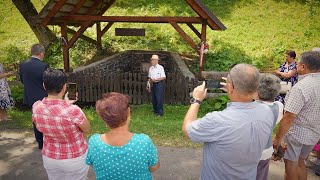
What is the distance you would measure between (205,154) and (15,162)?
380 centimetres

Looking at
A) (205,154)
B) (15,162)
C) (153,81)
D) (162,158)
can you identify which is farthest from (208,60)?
(205,154)

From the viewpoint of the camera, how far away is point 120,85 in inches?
389

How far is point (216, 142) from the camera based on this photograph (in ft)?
8.25

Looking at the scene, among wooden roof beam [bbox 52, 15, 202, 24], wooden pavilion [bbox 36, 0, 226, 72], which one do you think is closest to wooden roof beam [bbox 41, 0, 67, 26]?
wooden pavilion [bbox 36, 0, 226, 72]

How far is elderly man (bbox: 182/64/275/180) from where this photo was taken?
8.08ft

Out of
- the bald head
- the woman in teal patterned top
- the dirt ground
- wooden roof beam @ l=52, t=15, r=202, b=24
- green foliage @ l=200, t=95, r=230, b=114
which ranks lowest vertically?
the dirt ground

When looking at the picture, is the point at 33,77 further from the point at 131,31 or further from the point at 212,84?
the point at 131,31

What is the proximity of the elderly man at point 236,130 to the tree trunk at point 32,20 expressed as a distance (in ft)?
31.2

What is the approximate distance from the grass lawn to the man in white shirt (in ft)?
0.93

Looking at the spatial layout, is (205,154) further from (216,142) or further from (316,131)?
(316,131)

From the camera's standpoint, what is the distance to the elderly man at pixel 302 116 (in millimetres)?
3549

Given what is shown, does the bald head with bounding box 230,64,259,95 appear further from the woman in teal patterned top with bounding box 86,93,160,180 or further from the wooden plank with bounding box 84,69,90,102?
the wooden plank with bounding box 84,69,90,102

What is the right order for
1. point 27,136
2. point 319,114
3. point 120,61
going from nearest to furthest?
point 319,114 < point 27,136 < point 120,61

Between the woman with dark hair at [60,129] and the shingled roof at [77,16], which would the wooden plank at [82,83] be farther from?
the woman with dark hair at [60,129]
